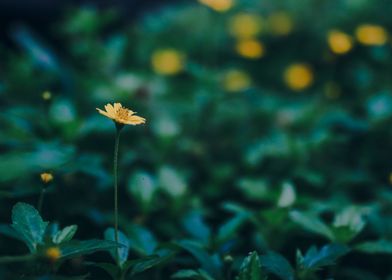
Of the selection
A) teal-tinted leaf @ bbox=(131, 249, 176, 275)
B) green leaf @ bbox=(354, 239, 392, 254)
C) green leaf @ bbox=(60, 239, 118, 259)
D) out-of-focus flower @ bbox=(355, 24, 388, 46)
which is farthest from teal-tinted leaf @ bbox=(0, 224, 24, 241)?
out-of-focus flower @ bbox=(355, 24, 388, 46)

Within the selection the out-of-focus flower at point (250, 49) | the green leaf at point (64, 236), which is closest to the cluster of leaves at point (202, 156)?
the green leaf at point (64, 236)

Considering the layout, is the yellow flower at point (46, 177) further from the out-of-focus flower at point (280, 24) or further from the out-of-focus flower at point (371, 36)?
the out-of-focus flower at point (280, 24)

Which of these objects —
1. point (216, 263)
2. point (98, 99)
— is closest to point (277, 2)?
point (98, 99)

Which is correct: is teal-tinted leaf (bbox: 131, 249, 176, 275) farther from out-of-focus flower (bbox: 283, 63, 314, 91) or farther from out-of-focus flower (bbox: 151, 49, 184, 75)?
out-of-focus flower (bbox: 283, 63, 314, 91)

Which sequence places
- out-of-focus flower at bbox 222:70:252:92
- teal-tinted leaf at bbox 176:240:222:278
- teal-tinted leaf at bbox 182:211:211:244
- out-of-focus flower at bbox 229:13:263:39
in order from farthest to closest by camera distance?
out-of-focus flower at bbox 229:13:263:39 < out-of-focus flower at bbox 222:70:252:92 < teal-tinted leaf at bbox 182:211:211:244 < teal-tinted leaf at bbox 176:240:222:278

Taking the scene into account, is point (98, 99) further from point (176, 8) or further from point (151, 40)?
point (176, 8)

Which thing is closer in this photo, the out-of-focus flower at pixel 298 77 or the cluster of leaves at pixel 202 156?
the cluster of leaves at pixel 202 156
